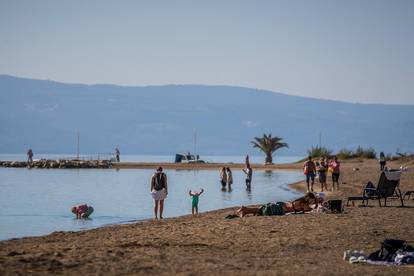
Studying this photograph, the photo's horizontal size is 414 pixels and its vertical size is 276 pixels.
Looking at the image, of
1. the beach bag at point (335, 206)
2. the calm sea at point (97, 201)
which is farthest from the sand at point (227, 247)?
the calm sea at point (97, 201)

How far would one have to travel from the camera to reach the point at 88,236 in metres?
16.5

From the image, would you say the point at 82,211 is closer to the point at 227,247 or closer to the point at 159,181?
the point at 159,181

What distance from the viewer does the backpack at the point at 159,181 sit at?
21219 mm

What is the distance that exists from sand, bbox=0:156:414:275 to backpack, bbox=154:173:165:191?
9.51 ft

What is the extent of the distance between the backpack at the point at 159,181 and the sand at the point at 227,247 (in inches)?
114

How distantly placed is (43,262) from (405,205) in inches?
525

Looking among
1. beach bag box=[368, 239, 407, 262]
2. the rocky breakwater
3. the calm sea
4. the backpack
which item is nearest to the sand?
beach bag box=[368, 239, 407, 262]

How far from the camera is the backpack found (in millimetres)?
21219

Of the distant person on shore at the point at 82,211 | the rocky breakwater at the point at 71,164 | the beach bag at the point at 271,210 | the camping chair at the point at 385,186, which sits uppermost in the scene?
the rocky breakwater at the point at 71,164

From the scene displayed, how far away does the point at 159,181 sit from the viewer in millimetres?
21312

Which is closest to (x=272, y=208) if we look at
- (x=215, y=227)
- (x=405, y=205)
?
(x=215, y=227)

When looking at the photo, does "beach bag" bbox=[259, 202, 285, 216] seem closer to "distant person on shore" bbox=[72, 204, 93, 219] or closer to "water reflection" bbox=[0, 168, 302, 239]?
"water reflection" bbox=[0, 168, 302, 239]

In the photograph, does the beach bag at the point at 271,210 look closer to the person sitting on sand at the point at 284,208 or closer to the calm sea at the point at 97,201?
the person sitting on sand at the point at 284,208

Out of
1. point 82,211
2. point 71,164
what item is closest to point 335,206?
point 82,211
